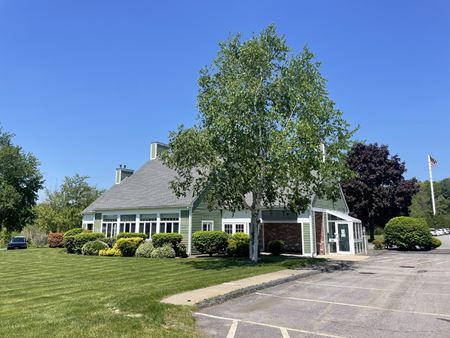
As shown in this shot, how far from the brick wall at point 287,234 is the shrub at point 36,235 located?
2758cm

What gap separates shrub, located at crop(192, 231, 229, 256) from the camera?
2503cm

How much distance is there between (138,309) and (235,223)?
2057 centimetres

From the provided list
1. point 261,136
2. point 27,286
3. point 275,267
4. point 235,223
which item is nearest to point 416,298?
point 275,267

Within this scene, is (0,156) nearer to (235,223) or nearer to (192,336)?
(235,223)

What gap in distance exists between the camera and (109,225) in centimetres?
3275

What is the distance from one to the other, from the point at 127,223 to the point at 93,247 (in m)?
4.72

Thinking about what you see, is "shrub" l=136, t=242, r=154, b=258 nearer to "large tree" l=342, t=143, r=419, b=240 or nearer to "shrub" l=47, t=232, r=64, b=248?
"shrub" l=47, t=232, r=64, b=248

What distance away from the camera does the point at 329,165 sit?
17.7m

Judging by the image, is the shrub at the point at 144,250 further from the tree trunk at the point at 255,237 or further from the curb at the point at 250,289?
the curb at the point at 250,289

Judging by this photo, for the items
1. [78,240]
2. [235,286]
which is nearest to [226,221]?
[78,240]

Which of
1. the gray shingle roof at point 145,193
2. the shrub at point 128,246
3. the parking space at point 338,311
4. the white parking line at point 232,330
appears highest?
the gray shingle roof at point 145,193

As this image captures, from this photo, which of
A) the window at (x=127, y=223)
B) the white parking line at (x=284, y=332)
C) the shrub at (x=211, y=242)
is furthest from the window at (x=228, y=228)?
the white parking line at (x=284, y=332)

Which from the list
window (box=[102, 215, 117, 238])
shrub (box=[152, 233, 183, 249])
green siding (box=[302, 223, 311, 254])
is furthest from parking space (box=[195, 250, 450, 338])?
window (box=[102, 215, 117, 238])

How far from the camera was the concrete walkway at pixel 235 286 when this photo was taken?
32.8ft
